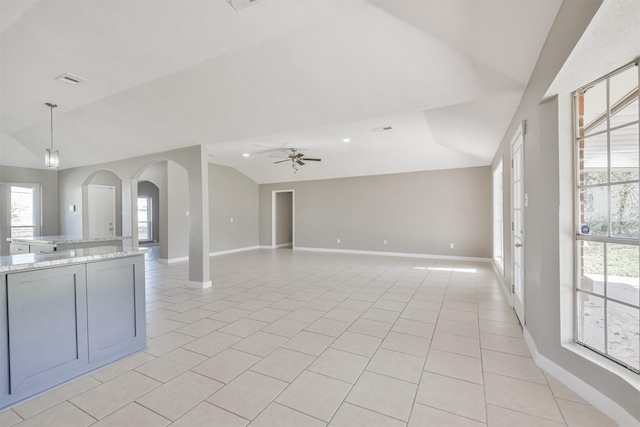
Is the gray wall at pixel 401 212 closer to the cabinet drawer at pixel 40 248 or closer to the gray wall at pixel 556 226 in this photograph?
the gray wall at pixel 556 226

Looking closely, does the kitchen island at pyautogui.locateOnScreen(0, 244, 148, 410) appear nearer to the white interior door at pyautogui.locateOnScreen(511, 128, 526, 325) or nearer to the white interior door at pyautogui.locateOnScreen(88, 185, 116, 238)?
the white interior door at pyautogui.locateOnScreen(511, 128, 526, 325)

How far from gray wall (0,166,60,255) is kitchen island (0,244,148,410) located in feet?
22.9

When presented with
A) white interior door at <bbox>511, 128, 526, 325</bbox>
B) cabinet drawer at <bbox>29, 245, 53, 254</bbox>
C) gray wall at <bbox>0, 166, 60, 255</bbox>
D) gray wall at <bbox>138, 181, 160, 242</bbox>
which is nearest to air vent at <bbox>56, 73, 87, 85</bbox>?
cabinet drawer at <bbox>29, 245, 53, 254</bbox>

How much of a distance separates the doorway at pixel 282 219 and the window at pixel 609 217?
808 centimetres

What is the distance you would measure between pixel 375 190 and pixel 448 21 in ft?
20.1

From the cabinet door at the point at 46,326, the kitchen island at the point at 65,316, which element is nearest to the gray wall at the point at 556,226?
the kitchen island at the point at 65,316

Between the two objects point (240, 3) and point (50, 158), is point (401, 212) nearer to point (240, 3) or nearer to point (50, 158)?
point (240, 3)

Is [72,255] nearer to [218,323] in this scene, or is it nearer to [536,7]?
[218,323]

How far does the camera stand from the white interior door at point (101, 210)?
7.89 m

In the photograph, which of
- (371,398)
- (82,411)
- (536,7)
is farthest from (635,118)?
(82,411)

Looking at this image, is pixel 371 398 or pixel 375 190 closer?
pixel 371 398

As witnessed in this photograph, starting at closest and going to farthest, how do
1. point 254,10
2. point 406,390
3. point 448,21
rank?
point 406,390
point 448,21
point 254,10

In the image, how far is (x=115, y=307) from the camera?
7.90 feet

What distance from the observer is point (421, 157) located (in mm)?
6980
